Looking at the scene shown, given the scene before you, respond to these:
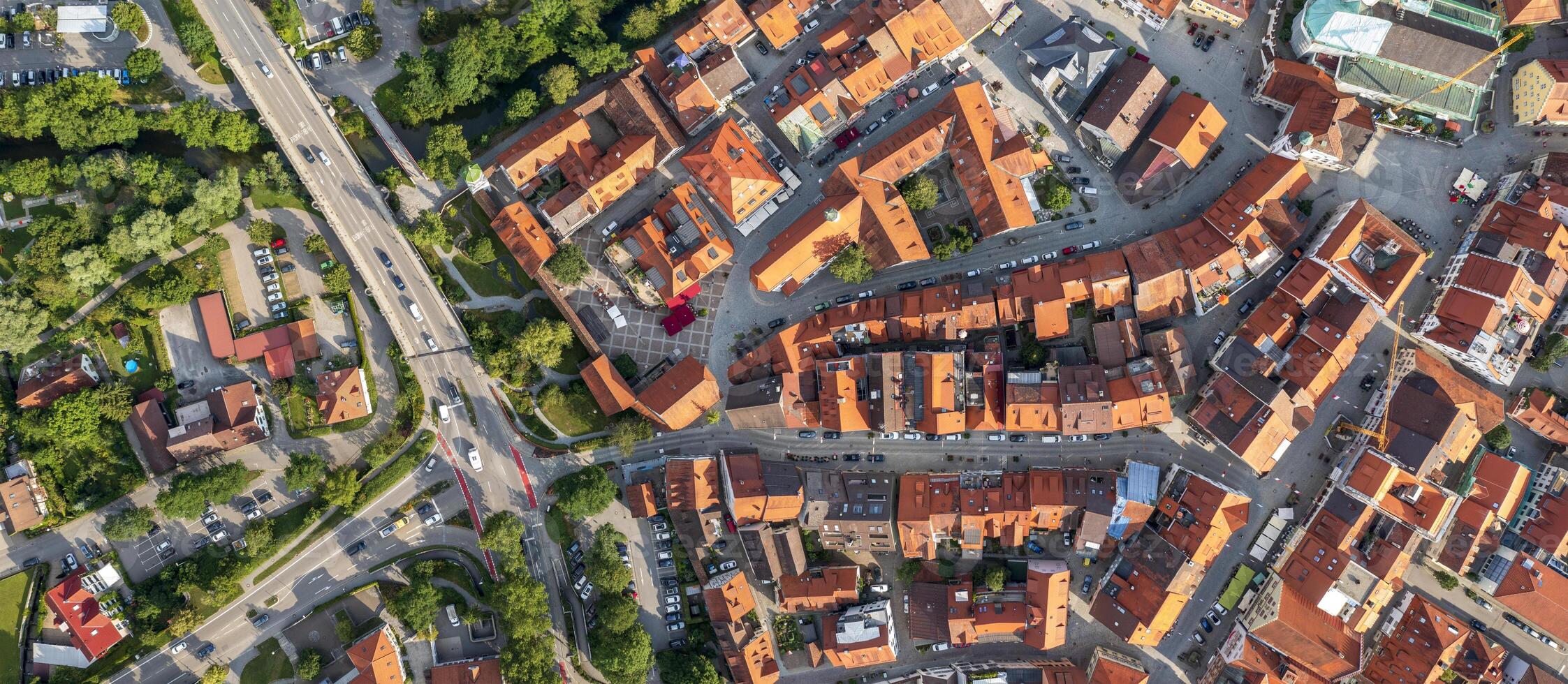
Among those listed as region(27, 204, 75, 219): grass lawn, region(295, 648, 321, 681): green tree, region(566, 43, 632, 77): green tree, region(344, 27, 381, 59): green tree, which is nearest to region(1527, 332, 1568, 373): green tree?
region(566, 43, 632, 77): green tree

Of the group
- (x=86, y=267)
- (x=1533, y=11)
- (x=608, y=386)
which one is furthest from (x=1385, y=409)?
(x=86, y=267)

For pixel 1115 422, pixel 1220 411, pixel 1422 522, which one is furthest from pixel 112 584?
pixel 1422 522

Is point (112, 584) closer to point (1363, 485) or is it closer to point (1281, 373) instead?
point (1281, 373)

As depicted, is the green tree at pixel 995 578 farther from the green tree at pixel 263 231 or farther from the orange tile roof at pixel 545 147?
the green tree at pixel 263 231

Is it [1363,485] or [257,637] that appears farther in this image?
[257,637]

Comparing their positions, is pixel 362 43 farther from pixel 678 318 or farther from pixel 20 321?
pixel 20 321

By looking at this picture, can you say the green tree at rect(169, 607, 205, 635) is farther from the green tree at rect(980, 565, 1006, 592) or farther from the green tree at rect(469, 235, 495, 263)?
the green tree at rect(980, 565, 1006, 592)

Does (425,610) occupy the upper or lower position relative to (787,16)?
lower
